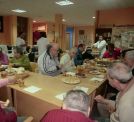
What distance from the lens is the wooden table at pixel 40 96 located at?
1686mm

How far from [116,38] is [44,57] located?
3.84 metres

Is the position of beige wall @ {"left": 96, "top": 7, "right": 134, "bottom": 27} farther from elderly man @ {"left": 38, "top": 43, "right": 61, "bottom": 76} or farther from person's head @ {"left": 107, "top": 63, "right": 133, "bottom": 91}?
person's head @ {"left": 107, "top": 63, "right": 133, "bottom": 91}

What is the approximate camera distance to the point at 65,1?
507 centimetres

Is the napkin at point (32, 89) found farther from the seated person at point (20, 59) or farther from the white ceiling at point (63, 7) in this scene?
the white ceiling at point (63, 7)

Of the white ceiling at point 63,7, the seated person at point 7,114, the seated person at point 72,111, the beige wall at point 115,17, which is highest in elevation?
the white ceiling at point 63,7

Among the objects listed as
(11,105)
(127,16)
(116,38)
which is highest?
(127,16)

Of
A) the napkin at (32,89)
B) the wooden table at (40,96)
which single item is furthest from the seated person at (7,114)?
the napkin at (32,89)

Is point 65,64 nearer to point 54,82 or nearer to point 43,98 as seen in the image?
point 54,82

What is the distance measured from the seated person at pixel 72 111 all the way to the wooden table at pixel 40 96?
56 centimetres

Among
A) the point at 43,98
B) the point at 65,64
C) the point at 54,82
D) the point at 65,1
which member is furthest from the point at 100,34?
the point at 43,98

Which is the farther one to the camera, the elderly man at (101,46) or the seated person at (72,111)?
the elderly man at (101,46)

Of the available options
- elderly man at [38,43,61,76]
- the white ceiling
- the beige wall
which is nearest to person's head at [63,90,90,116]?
elderly man at [38,43,61,76]

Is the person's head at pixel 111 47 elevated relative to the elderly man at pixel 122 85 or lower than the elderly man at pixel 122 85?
elevated

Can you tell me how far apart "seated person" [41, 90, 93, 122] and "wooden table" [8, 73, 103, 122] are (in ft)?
1.85
